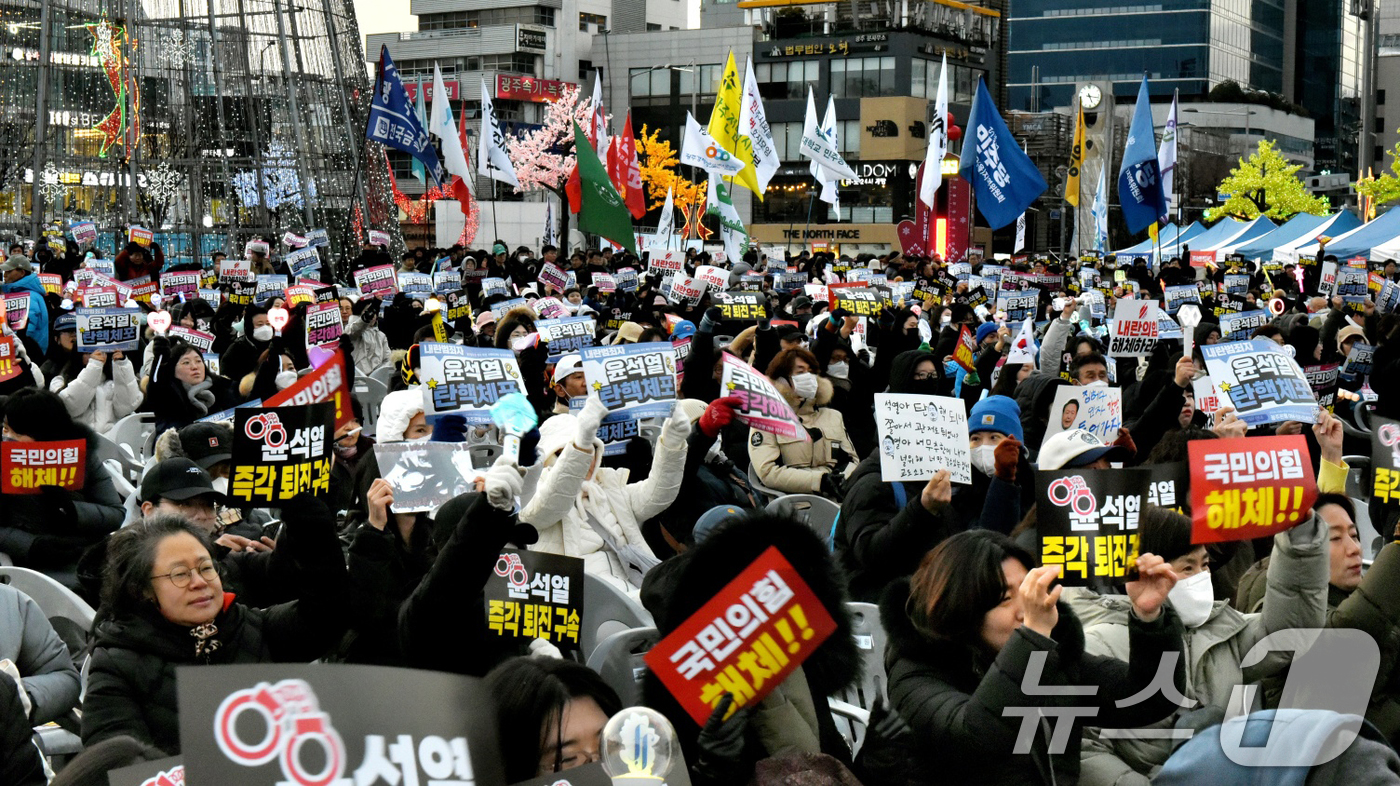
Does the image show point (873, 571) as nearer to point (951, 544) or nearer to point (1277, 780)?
point (951, 544)

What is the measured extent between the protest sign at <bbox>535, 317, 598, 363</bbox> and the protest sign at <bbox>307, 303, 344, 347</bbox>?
1794 mm

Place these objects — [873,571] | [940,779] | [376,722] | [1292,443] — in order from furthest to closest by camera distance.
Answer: [873,571] < [1292,443] < [940,779] < [376,722]

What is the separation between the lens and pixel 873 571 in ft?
19.2

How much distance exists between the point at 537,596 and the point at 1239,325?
9135 mm

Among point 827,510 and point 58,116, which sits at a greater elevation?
point 58,116

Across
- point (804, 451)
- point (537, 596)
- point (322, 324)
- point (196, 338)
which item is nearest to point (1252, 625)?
point (537, 596)

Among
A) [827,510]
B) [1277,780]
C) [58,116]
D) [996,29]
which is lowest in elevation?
[827,510]

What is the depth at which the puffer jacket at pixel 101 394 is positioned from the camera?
10.8m

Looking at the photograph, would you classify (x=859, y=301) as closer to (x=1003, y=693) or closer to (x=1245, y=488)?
(x=1245, y=488)

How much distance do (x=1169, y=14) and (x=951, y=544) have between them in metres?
124

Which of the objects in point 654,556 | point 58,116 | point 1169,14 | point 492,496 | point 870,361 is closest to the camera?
point 492,496

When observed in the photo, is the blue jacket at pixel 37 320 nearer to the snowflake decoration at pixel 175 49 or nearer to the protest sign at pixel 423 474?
the protest sign at pixel 423 474

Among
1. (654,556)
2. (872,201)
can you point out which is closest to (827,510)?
(654,556)

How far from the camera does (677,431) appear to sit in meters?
6.62
